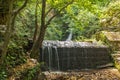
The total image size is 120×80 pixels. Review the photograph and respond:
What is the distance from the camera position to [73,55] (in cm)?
915

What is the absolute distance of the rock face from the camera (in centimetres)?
880

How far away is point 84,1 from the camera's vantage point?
6883 mm

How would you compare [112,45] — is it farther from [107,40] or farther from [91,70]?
[91,70]

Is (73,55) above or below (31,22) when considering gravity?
below

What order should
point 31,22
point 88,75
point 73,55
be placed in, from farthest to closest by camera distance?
point 31,22, point 73,55, point 88,75

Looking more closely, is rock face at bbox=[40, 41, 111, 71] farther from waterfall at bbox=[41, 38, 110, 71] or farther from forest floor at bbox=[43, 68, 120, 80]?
forest floor at bbox=[43, 68, 120, 80]

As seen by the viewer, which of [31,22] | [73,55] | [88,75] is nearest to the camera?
[88,75]

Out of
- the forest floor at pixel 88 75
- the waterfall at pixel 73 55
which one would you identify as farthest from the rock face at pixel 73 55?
the forest floor at pixel 88 75

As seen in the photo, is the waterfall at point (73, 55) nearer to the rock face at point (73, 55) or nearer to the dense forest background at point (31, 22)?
the rock face at point (73, 55)

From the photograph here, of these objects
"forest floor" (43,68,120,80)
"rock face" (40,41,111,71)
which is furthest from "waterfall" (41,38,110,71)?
"forest floor" (43,68,120,80)

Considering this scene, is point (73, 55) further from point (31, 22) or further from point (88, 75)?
point (31, 22)

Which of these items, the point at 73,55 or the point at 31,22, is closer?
the point at 73,55

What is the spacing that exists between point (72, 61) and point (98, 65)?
1.04 m

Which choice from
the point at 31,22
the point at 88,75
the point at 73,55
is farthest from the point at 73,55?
the point at 31,22
